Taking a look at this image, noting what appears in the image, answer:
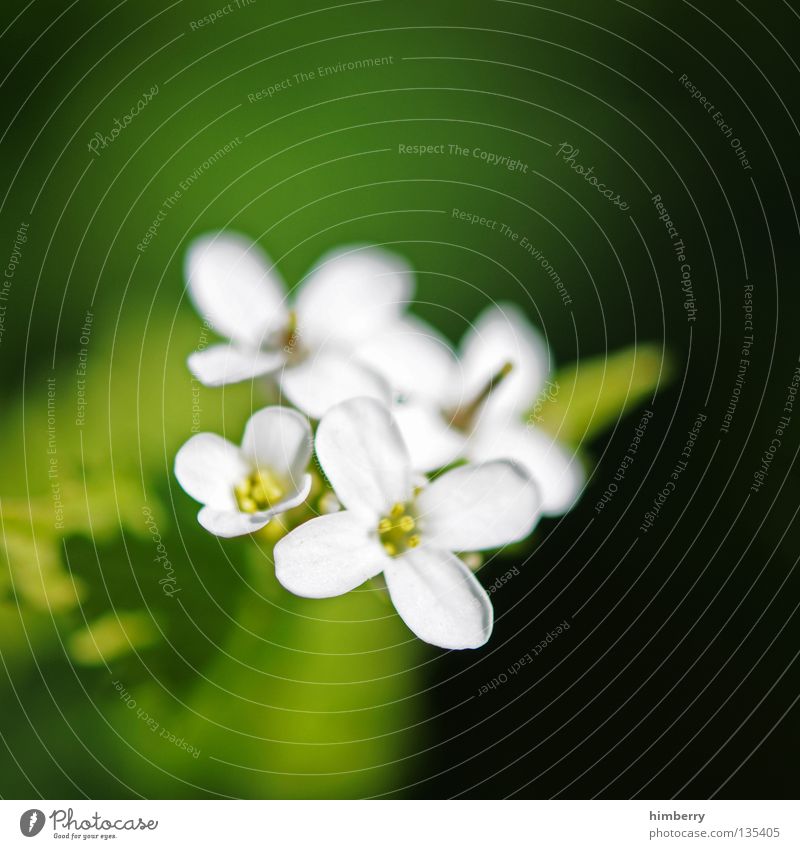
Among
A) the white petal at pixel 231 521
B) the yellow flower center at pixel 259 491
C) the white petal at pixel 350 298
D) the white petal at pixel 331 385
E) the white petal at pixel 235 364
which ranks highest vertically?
the white petal at pixel 350 298

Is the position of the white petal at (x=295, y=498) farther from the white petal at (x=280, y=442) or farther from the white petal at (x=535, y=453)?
the white petal at (x=535, y=453)

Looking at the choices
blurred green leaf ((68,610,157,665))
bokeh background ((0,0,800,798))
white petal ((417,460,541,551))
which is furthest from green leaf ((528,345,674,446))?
blurred green leaf ((68,610,157,665))

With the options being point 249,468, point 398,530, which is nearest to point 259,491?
point 249,468

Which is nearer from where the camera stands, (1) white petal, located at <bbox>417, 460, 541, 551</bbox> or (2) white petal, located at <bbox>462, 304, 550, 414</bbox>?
(1) white petal, located at <bbox>417, 460, 541, 551</bbox>

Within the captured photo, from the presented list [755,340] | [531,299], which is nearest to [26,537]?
[531,299]

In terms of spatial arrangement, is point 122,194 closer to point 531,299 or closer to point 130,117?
point 130,117

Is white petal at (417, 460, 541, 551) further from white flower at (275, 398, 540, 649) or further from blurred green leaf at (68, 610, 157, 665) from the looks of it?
blurred green leaf at (68, 610, 157, 665)

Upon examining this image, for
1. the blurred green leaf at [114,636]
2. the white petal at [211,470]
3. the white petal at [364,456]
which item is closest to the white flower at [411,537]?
the white petal at [364,456]
